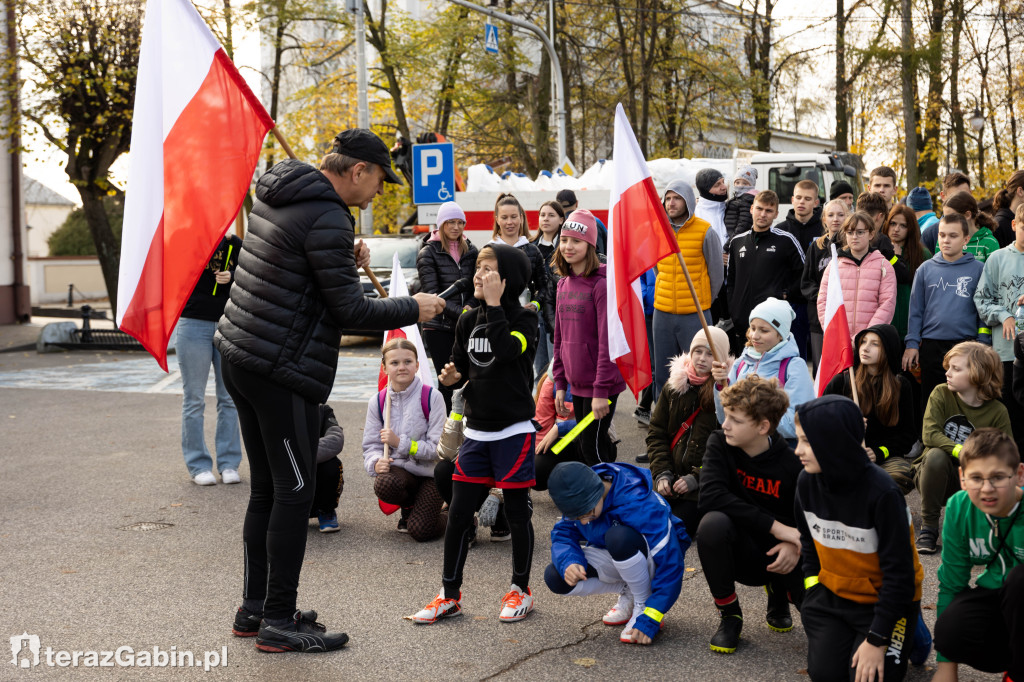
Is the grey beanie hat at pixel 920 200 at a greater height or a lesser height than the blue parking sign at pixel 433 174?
lesser

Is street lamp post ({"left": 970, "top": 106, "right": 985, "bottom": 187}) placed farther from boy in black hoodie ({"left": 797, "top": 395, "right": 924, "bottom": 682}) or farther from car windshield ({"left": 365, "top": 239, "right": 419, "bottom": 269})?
boy in black hoodie ({"left": 797, "top": 395, "right": 924, "bottom": 682})

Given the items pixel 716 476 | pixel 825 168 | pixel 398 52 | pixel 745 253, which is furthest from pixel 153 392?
pixel 398 52

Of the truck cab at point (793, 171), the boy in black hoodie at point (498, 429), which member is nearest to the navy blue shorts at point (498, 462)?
the boy in black hoodie at point (498, 429)

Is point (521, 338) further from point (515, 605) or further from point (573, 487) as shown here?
point (515, 605)

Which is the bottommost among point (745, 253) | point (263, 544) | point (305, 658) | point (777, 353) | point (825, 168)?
point (305, 658)

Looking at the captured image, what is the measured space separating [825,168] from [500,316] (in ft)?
50.5

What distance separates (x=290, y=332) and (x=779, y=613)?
2.45 meters

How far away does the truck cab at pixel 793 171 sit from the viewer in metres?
18.4

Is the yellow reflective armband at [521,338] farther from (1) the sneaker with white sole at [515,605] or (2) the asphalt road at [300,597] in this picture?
(2) the asphalt road at [300,597]

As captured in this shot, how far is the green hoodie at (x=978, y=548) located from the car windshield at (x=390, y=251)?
13870 millimetres

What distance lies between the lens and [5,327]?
22875 mm

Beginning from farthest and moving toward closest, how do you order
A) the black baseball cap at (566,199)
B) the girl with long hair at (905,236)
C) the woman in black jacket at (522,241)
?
1. the black baseball cap at (566,199)
2. the woman in black jacket at (522,241)
3. the girl with long hair at (905,236)

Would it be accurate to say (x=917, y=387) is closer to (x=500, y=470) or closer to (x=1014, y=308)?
(x=1014, y=308)

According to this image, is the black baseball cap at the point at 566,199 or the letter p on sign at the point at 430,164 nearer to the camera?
the black baseball cap at the point at 566,199
